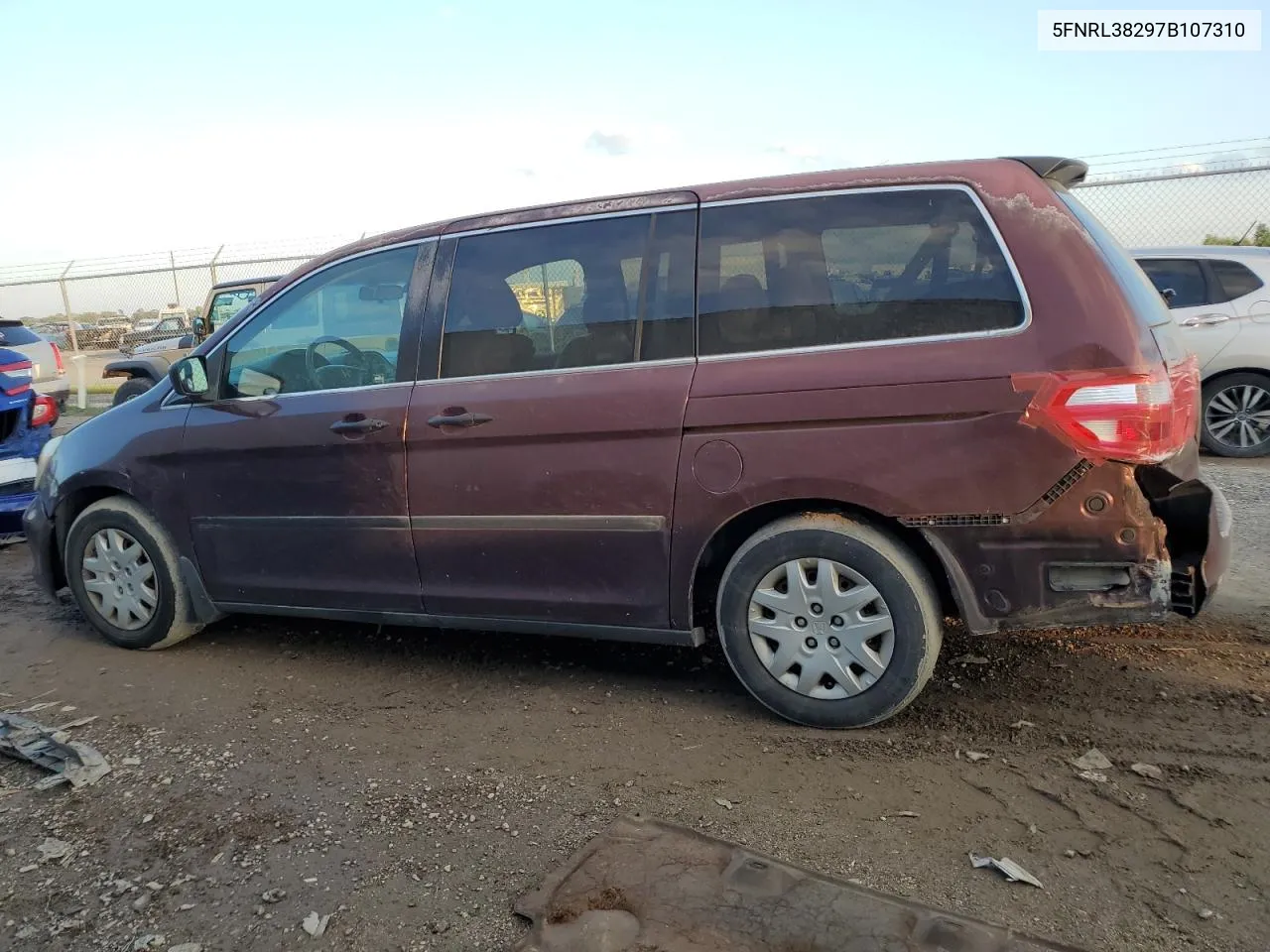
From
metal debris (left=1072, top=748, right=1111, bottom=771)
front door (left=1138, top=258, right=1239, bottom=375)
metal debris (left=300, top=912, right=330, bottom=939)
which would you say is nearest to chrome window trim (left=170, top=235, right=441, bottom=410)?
metal debris (left=300, top=912, right=330, bottom=939)

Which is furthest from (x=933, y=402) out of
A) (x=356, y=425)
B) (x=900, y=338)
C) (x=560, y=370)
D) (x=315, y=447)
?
(x=315, y=447)

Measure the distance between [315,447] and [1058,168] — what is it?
9.89ft

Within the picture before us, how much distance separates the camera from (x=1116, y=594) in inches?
122

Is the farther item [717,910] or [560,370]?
[560,370]

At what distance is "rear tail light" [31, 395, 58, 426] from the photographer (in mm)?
6836

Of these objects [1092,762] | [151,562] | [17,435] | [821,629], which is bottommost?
[1092,762]

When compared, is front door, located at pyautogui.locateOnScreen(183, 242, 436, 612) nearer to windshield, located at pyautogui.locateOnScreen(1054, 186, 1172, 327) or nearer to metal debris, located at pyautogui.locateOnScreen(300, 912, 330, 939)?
metal debris, located at pyautogui.locateOnScreen(300, 912, 330, 939)

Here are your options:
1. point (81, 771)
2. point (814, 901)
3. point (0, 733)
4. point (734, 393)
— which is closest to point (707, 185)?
point (734, 393)

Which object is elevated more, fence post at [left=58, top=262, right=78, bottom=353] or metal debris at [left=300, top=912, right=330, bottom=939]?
fence post at [left=58, top=262, right=78, bottom=353]

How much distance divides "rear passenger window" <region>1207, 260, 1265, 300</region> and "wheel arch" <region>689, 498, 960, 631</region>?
609 centimetres

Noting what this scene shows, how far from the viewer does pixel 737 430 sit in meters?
3.37

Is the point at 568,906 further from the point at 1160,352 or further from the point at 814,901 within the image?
the point at 1160,352

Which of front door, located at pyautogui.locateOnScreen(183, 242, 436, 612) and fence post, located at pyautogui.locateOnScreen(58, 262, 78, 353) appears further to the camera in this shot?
fence post, located at pyautogui.locateOnScreen(58, 262, 78, 353)

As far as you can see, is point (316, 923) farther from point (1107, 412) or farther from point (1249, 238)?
point (1249, 238)
